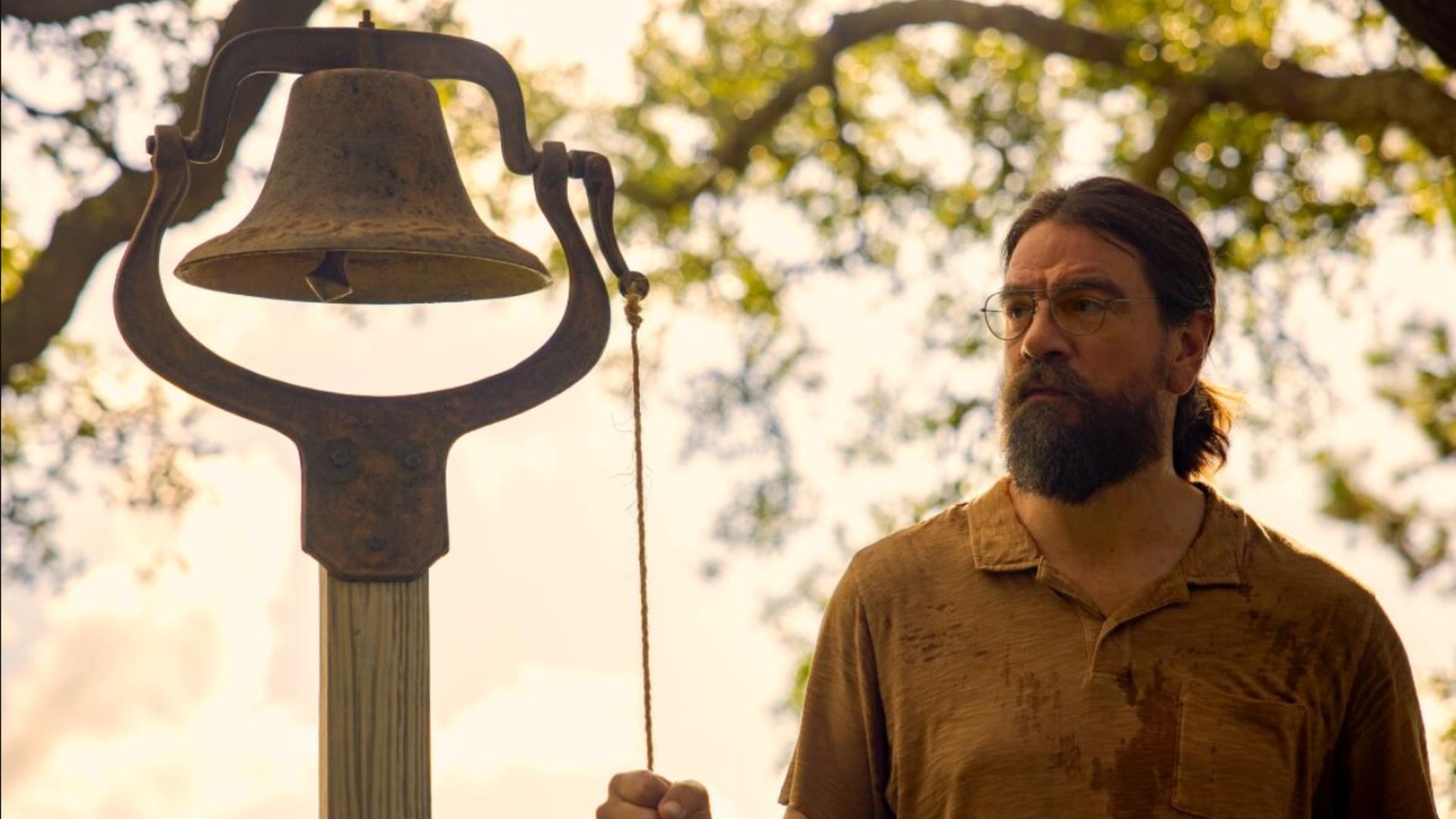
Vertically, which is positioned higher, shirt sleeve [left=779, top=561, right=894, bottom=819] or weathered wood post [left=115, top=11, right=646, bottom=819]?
weathered wood post [left=115, top=11, right=646, bottom=819]

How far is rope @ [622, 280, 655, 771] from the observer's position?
8.82ft

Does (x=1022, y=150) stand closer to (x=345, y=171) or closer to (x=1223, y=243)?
(x=1223, y=243)

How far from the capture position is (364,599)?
2.92 m

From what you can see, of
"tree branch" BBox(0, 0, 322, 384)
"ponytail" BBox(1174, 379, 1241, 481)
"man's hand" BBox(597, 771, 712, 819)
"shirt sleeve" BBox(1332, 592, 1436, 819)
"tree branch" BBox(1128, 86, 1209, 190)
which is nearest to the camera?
"man's hand" BBox(597, 771, 712, 819)

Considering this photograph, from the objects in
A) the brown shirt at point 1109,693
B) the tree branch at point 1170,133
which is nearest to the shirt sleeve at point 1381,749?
the brown shirt at point 1109,693

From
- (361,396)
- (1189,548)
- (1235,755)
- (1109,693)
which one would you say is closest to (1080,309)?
(1189,548)

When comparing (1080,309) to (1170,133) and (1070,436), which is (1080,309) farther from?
(1170,133)

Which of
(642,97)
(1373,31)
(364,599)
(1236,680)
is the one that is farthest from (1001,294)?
(642,97)

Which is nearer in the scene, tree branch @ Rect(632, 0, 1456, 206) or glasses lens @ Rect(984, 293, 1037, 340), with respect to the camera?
glasses lens @ Rect(984, 293, 1037, 340)

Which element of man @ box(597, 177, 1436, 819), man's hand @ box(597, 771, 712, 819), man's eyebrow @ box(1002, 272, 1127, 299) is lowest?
man's hand @ box(597, 771, 712, 819)

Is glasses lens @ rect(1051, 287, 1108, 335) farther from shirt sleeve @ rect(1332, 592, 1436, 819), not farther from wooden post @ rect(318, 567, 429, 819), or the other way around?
wooden post @ rect(318, 567, 429, 819)

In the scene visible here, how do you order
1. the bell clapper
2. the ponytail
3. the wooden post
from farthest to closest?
the bell clapper
the ponytail
the wooden post

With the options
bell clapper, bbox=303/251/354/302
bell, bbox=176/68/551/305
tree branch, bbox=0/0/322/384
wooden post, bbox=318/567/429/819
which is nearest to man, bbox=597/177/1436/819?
wooden post, bbox=318/567/429/819

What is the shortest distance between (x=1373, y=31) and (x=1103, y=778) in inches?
Result: 234
